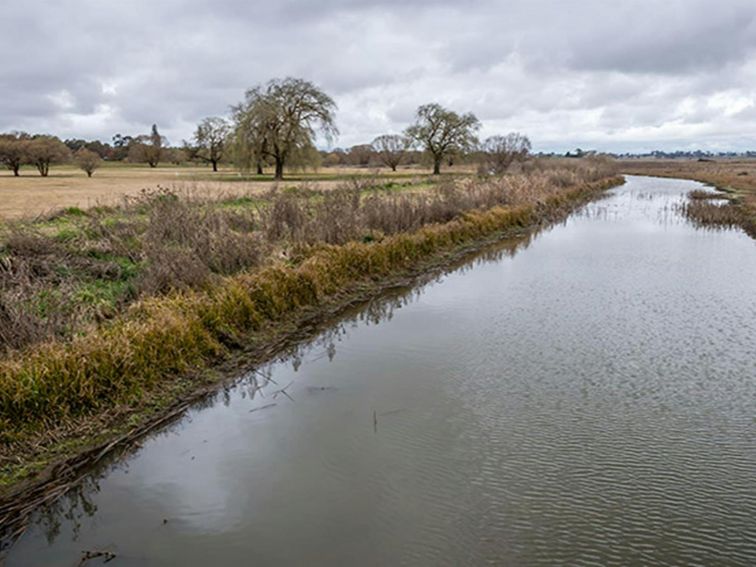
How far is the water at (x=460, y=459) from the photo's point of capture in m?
3.79

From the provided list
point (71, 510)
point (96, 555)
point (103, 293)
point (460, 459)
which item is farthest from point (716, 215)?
point (96, 555)

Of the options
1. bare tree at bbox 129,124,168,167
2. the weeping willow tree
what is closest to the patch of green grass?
the weeping willow tree

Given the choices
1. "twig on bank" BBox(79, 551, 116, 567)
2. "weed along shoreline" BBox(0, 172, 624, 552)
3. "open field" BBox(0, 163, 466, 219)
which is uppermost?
"open field" BBox(0, 163, 466, 219)

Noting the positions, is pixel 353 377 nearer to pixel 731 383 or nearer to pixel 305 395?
pixel 305 395

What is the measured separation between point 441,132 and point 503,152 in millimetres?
7832

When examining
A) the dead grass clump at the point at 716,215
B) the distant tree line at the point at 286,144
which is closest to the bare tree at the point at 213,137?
the distant tree line at the point at 286,144

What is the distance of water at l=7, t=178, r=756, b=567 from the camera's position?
379 cm

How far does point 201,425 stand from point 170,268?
318cm

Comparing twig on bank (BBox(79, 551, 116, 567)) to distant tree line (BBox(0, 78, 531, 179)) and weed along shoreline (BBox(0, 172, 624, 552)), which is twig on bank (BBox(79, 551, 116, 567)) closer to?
weed along shoreline (BBox(0, 172, 624, 552))

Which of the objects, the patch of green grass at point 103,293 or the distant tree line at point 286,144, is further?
the distant tree line at point 286,144

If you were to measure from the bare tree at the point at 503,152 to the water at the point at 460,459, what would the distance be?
3499 centimetres

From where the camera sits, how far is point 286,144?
1533 inches

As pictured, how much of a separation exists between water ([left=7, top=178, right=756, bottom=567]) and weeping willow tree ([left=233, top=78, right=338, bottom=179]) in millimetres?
31948

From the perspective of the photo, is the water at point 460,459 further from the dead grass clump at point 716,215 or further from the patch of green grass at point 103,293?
the dead grass clump at point 716,215
